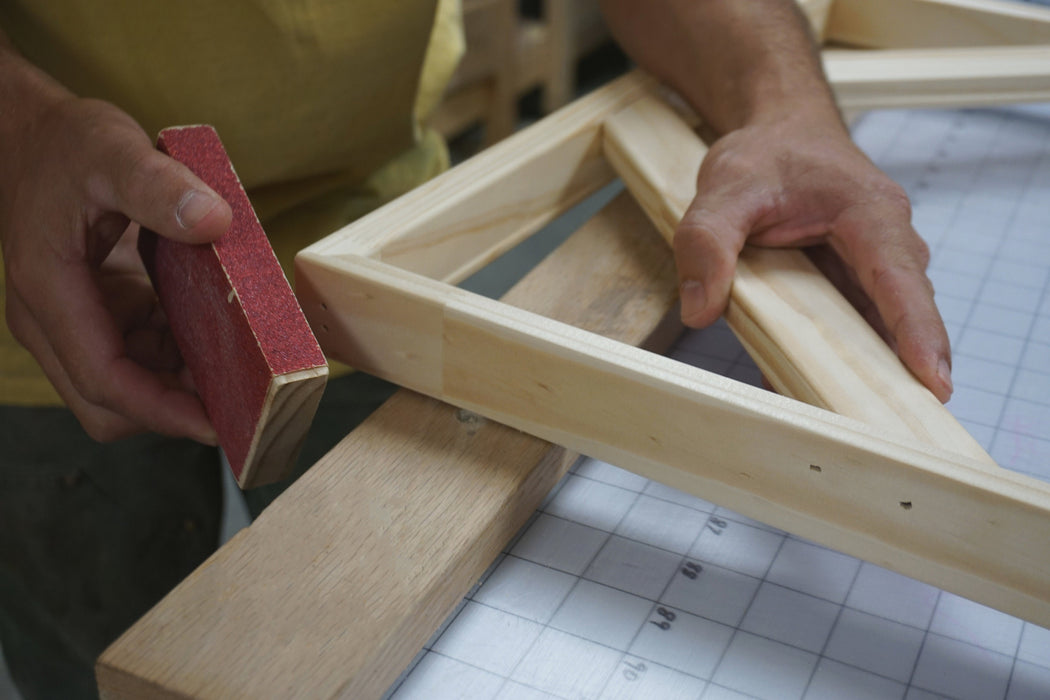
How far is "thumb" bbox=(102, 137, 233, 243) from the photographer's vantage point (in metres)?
0.65

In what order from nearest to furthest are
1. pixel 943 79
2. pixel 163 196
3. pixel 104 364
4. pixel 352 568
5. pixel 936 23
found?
pixel 352 568
pixel 163 196
pixel 104 364
pixel 943 79
pixel 936 23


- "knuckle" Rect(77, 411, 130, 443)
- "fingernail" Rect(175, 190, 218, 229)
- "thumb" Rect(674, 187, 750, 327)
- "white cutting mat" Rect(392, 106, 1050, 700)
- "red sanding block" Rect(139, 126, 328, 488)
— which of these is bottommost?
"white cutting mat" Rect(392, 106, 1050, 700)

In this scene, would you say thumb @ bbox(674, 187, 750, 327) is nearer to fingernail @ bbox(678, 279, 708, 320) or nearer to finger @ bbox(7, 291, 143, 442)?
fingernail @ bbox(678, 279, 708, 320)

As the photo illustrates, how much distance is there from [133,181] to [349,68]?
0.41 metres

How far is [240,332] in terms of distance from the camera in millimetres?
609

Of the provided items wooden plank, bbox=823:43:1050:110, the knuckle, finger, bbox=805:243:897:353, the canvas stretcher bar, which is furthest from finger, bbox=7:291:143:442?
wooden plank, bbox=823:43:1050:110

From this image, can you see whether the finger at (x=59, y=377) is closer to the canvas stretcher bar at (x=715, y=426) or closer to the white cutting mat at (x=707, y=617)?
the canvas stretcher bar at (x=715, y=426)

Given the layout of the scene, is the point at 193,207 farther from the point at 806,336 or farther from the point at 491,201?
the point at 806,336

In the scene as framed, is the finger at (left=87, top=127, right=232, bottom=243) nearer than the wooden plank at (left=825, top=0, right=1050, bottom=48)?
Yes

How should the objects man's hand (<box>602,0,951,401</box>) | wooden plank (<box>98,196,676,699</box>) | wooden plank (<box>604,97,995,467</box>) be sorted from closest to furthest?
1. wooden plank (<box>98,196,676,699</box>)
2. wooden plank (<box>604,97,995,467</box>)
3. man's hand (<box>602,0,951,401</box>)

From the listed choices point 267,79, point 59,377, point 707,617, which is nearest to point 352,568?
point 707,617

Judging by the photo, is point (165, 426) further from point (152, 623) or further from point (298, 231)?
point (298, 231)

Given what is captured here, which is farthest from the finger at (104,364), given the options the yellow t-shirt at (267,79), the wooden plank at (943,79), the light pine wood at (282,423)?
the wooden plank at (943,79)

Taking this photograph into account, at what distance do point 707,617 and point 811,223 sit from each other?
0.40 meters
